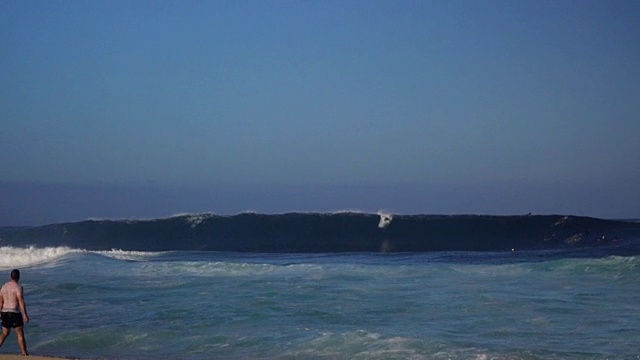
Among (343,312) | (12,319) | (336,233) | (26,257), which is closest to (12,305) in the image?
(12,319)

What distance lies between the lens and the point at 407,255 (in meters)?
24.8

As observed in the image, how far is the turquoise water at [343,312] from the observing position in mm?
9375

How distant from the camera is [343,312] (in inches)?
466

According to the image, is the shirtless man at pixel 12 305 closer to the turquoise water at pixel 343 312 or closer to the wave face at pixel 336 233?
the turquoise water at pixel 343 312

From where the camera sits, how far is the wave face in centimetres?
2791

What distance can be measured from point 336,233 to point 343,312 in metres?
20.0

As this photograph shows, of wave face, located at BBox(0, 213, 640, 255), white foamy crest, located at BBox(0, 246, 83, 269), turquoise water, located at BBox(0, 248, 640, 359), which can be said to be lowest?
turquoise water, located at BBox(0, 248, 640, 359)

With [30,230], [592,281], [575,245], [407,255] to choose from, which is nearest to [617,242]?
[575,245]

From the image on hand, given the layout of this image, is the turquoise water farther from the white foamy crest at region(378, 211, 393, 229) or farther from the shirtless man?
the white foamy crest at region(378, 211, 393, 229)

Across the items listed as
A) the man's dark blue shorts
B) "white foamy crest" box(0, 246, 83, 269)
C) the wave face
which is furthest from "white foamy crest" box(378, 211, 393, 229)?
the man's dark blue shorts

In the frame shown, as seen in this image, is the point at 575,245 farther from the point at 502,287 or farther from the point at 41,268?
the point at 41,268

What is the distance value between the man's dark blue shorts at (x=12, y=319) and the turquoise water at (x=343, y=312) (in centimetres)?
69

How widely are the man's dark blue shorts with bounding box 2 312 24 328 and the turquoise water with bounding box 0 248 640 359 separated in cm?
69

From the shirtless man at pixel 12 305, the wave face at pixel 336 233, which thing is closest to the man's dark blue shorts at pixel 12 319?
the shirtless man at pixel 12 305
